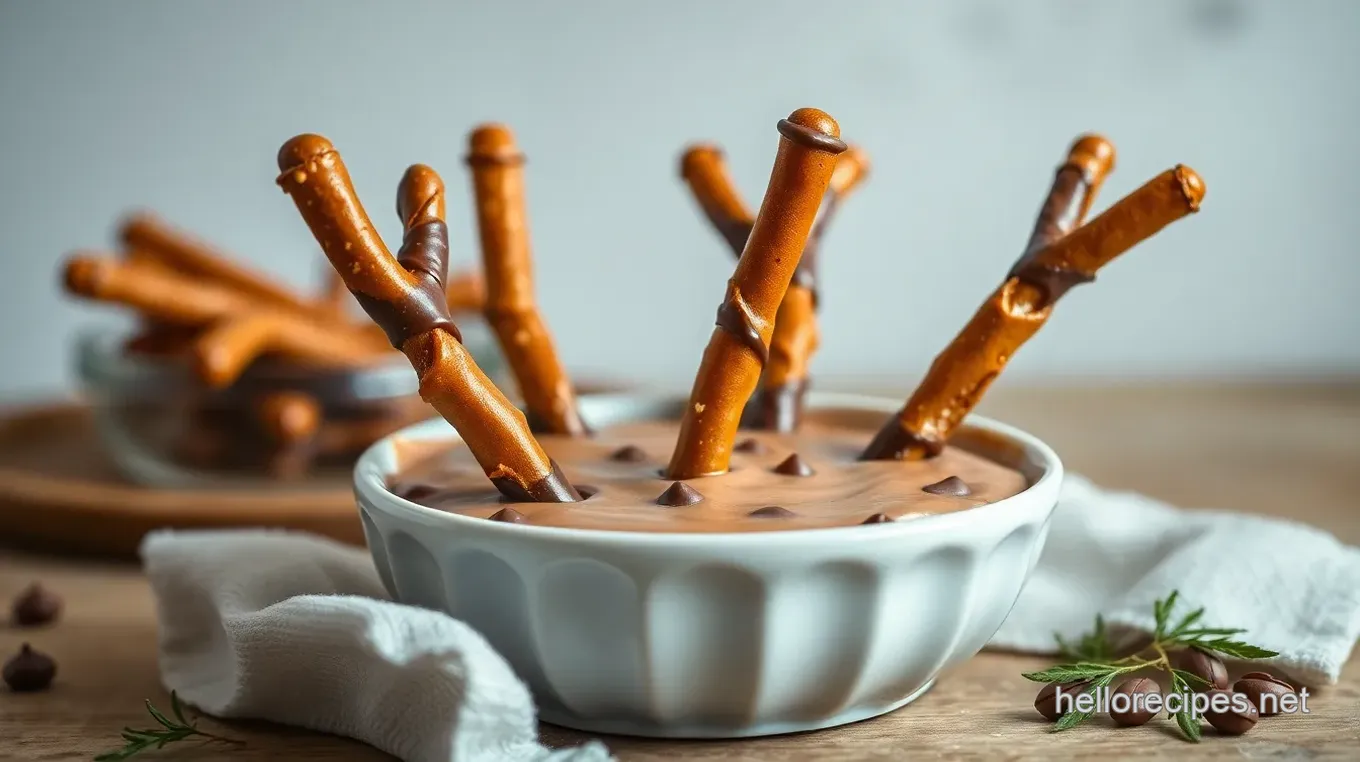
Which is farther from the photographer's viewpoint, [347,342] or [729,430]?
[347,342]

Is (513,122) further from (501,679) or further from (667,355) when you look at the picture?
(501,679)

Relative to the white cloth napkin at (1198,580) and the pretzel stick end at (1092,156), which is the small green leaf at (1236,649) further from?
the pretzel stick end at (1092,156)

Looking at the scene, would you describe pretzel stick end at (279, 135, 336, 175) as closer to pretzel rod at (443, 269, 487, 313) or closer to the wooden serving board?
the wooden serving board

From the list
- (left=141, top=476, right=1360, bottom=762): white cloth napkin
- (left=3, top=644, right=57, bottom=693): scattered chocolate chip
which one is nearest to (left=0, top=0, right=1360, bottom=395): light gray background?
(left=141, top=476, right=1360, bottom=762): white cloth napkin

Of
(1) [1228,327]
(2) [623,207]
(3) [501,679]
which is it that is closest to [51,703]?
(3) [501,679]

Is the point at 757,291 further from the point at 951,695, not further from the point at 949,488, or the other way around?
the point at 951,695
